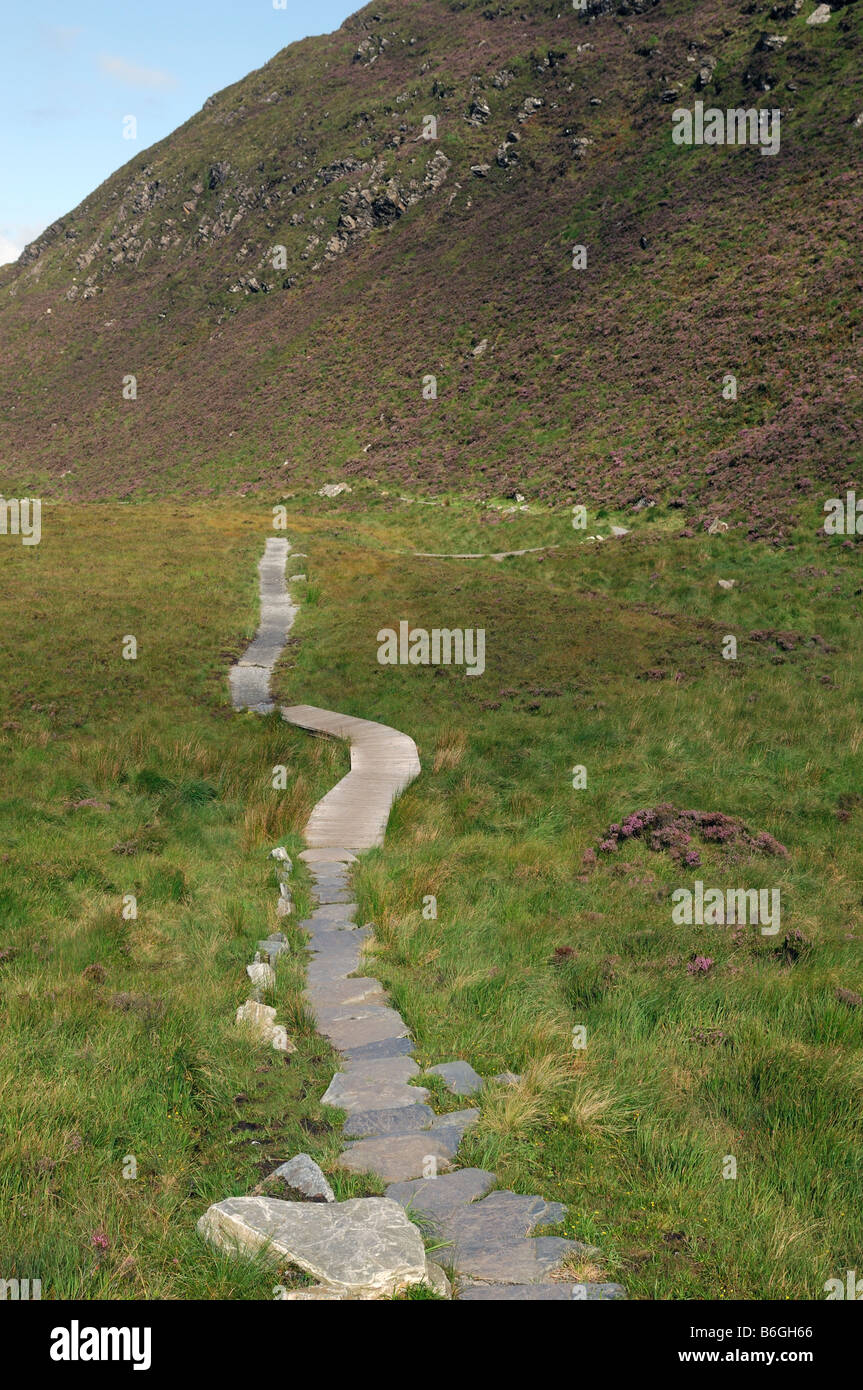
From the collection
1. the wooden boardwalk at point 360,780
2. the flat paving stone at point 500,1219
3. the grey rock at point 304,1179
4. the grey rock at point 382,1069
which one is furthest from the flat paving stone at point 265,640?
the flat paving stone at point 500,1219

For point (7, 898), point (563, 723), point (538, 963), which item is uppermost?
point (563, 723)

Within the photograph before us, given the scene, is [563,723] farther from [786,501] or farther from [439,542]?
[439,542]

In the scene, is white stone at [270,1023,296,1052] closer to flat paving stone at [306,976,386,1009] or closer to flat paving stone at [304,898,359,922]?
flat paving stone at [306,976,386,1009]

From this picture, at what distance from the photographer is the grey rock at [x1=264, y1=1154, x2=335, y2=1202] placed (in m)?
4.57

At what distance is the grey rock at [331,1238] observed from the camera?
12.6 feet

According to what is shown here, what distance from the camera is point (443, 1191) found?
4801 mm

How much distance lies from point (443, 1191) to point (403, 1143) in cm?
52

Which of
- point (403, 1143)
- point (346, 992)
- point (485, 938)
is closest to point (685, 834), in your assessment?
point (485, 938)

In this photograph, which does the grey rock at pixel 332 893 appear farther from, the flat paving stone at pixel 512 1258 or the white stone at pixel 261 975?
the flat paving stone at pixel 512 1258

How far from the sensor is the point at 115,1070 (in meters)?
5.62

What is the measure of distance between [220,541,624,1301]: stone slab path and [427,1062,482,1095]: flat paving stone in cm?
1

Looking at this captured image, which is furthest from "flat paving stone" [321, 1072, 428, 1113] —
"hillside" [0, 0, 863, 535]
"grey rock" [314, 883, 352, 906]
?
"hillside" [0, 0, 863, 535]
